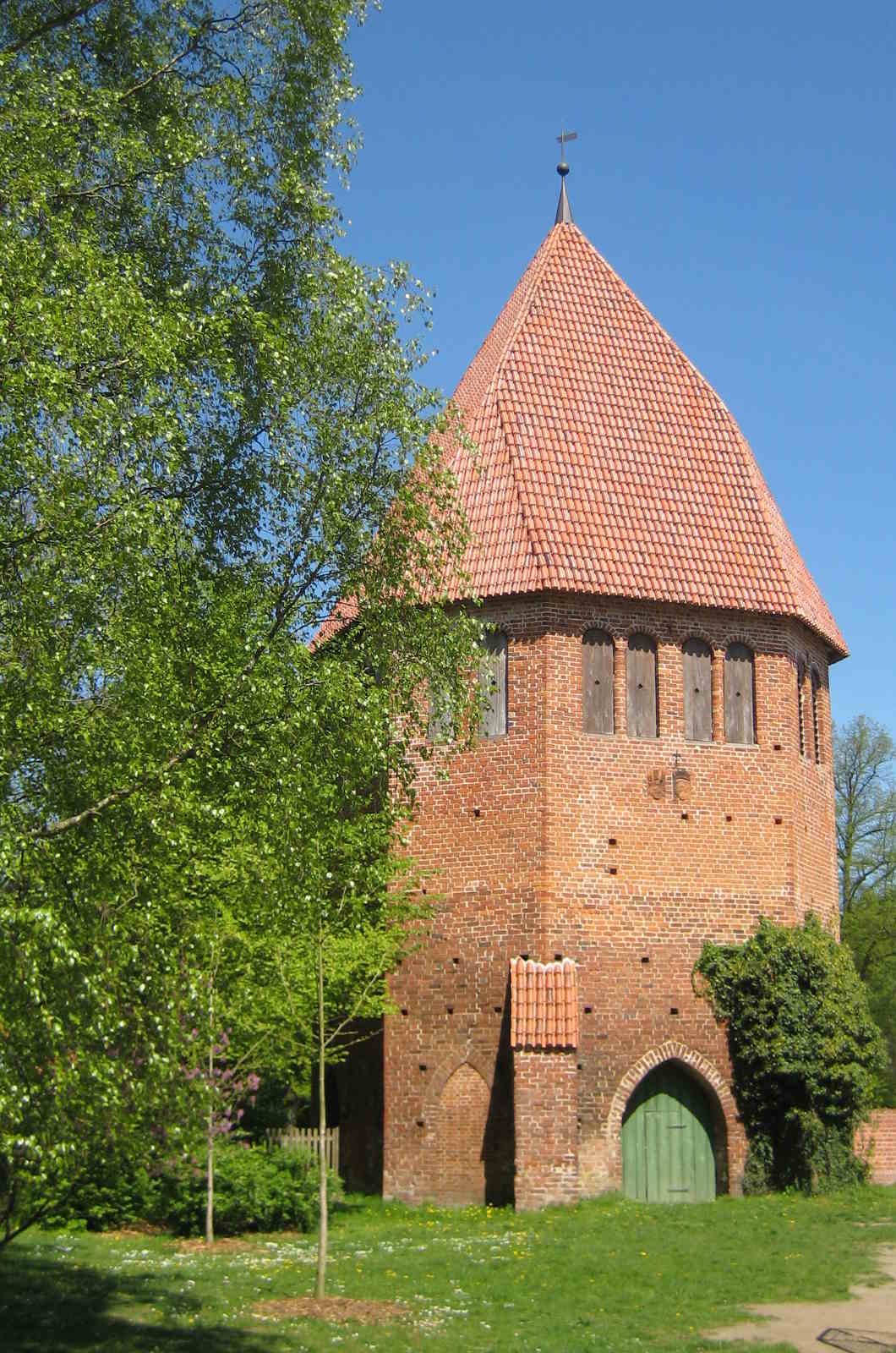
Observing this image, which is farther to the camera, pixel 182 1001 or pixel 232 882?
pixel 232 882

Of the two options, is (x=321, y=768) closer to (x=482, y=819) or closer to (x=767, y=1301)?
(x=767, y=1301)

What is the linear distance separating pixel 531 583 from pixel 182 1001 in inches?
498

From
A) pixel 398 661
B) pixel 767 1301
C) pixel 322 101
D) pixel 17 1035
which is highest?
pixel 322 101

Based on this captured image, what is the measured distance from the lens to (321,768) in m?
11.9

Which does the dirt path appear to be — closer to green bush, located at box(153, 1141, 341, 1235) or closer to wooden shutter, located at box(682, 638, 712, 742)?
green bush, located at box(153, 1141, 341, 1235)

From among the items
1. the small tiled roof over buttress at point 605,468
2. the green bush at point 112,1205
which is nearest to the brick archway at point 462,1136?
the green bush at point 112,1205

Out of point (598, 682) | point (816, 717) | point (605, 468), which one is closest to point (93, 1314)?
point (598, 682)

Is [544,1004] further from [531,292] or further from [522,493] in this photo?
[531,292]

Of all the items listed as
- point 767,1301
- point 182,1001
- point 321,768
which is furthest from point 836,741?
point 182,1001

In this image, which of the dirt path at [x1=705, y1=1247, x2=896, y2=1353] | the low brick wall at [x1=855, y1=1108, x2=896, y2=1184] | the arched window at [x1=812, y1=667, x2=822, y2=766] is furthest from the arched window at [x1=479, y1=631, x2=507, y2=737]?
the dirt path at [x1=705, y1=1247, x2=896, y2=1353]

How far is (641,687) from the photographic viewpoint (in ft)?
70.3

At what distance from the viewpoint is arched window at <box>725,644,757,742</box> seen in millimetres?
21891

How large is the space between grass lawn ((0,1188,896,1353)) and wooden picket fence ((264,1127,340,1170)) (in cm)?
143

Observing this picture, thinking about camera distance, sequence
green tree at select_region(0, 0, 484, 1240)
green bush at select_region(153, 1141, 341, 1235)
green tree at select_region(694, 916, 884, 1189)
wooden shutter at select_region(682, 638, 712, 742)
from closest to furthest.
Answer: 1. green tree at select_region(0, 0, 484, 1240)
2. green bush at select_region(153, 1141, 341, 1235)
3. green tree at select_region(694, 916, 884, 1189)
4. wooden shutter at select_region(682, 638, 712, 742)
